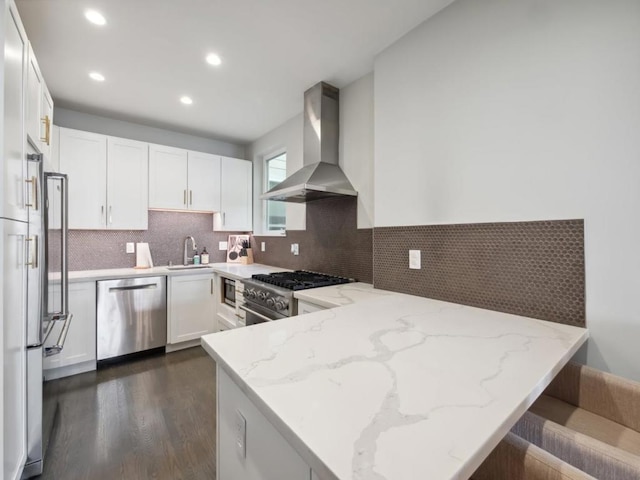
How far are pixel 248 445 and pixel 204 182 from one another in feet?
10.9

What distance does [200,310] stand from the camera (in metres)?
3.25

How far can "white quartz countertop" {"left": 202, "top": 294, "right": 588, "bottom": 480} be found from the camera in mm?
485

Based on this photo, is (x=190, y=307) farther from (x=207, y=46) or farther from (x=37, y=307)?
(x=207, y=46)

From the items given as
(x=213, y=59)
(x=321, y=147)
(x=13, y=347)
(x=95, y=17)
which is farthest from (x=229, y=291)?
(x=95, y=17)

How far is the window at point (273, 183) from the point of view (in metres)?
3.74

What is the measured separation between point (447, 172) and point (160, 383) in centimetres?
279

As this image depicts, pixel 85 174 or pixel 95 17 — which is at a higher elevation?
pixel 95 17

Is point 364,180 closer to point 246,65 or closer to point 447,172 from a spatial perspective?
point 447,172

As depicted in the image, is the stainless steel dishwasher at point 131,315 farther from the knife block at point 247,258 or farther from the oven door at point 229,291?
the knife block at point 247,258

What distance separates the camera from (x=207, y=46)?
6.54 ft

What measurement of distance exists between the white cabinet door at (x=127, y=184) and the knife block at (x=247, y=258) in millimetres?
1219

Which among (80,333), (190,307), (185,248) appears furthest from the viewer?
(185,248)

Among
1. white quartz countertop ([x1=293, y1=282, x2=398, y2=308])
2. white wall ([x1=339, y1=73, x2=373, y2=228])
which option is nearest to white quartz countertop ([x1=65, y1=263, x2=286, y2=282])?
white quartz countertop ([x1=293, y1=282, x2=398, y2=308])

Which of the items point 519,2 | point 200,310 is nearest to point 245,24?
point 519,2
